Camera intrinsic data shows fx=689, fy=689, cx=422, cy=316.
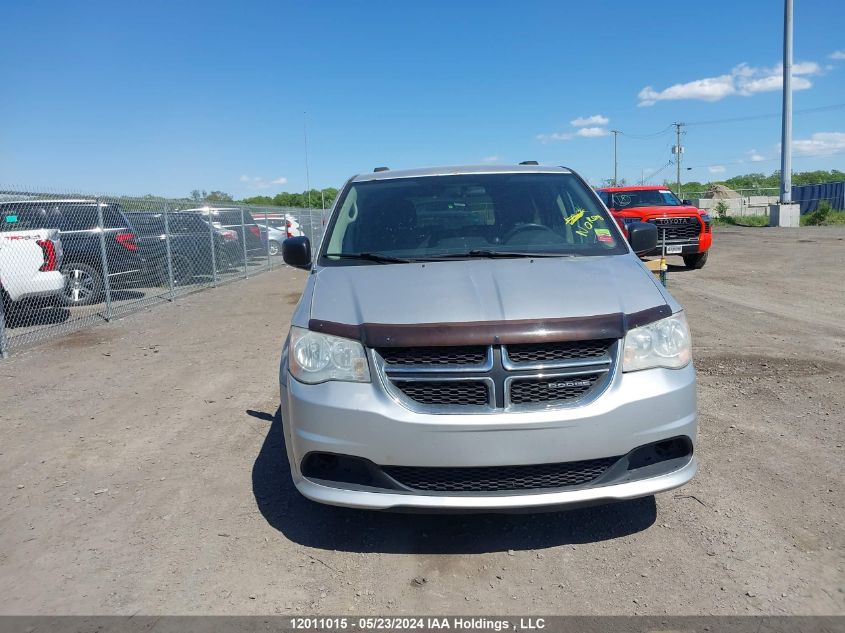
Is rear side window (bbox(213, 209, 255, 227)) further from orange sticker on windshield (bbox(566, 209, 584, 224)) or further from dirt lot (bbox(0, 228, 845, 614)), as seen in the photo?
orange sticker on windshield (bbox(566, 209, 584, 224))

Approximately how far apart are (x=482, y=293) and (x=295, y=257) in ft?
5.63

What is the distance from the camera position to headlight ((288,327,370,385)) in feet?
9.89

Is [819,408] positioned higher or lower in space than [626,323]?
lower

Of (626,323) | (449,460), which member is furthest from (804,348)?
(449,460)

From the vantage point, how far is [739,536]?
10.8 feet

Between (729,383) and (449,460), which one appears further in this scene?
(729,383)

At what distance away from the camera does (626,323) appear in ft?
9.90

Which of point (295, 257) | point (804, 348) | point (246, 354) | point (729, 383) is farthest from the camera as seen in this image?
point (246, 354)

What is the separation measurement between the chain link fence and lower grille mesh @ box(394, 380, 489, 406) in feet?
21.6

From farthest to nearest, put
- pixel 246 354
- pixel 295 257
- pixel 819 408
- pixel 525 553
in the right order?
pixel 246 354 < pixel 819 408 < pixel 295 257 < pixel 525 553

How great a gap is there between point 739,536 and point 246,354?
5752 mm

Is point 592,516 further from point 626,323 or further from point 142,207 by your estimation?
point 142,207

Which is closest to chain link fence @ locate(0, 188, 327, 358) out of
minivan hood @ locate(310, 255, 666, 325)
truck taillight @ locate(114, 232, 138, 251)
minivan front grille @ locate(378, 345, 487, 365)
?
truck taillight @ locate(114, 232, 138, 251)

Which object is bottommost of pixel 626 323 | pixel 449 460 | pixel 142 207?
pixel 449 460
